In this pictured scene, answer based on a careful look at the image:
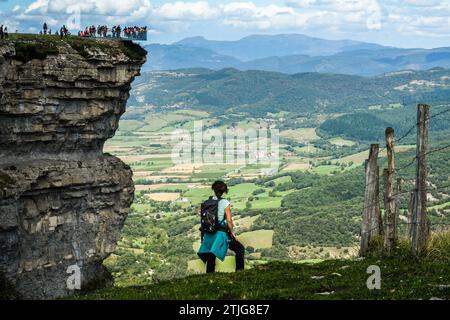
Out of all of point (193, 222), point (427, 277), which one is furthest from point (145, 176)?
point (427, 277)

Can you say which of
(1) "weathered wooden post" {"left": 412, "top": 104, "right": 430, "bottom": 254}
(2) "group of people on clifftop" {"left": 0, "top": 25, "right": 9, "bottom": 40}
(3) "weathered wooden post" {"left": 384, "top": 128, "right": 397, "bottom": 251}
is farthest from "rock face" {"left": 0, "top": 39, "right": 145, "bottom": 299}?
(1) "weathered wooden post" {"left": 412, "top": 104, "right": 430, "bottom": 254}

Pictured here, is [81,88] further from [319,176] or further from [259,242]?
[319,176]

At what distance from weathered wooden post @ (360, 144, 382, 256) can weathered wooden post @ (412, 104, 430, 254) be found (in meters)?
3.66

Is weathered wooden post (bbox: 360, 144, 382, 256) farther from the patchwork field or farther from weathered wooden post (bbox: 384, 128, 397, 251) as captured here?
the patchwork field

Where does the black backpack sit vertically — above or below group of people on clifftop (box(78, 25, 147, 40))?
below

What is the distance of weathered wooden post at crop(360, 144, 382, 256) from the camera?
23.8 meters

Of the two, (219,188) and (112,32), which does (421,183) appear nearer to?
(219,188)

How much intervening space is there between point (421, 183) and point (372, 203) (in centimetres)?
419

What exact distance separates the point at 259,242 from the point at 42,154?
76.3 meters

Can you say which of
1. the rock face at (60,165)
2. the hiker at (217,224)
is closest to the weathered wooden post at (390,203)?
the hiker at (217,224)

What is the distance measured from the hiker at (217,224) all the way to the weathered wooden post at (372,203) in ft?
20.3

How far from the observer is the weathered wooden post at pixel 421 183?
779 inches

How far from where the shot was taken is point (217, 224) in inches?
764
